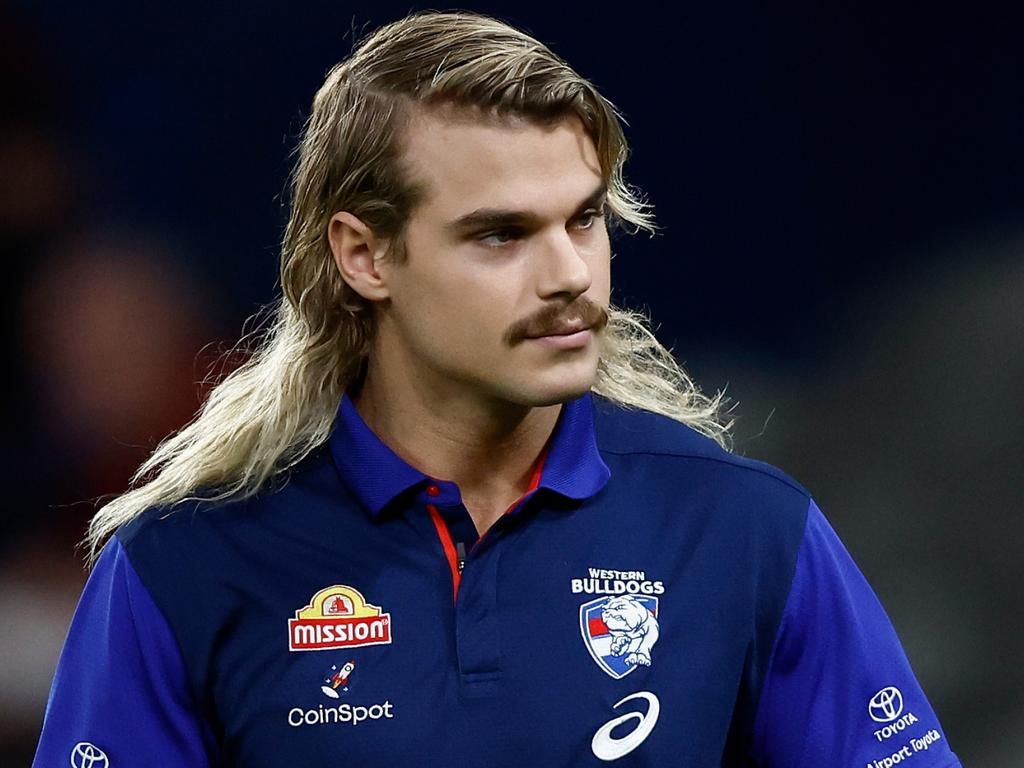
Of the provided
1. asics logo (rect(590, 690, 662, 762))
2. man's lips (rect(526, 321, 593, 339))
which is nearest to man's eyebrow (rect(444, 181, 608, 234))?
man's lips (rect(526, 321, 593, 339))

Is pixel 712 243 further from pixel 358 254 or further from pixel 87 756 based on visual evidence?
pixel 87 756

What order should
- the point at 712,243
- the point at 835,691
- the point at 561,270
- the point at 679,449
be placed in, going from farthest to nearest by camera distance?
the point at 712,243 < the point at 679,449 < the point at 835,691 < the point at 561,270

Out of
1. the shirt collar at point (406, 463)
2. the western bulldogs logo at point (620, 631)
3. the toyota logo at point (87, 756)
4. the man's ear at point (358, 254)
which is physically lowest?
the toyota logo at point (87, 756)

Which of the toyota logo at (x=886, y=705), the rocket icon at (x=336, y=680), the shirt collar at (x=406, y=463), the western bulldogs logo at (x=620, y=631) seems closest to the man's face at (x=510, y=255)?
the shirt collar at (x=406, y=463)

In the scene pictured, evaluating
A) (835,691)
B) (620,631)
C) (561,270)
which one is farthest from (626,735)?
(561,270)

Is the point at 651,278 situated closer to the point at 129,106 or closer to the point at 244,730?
the point at 129,106

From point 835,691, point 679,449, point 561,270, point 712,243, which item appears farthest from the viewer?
point 712,243

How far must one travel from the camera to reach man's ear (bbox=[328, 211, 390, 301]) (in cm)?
195

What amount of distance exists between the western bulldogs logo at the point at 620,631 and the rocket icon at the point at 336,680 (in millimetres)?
273

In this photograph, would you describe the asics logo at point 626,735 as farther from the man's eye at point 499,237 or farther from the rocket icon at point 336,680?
the man's eye at point 499,237

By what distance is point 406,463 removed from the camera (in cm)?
191

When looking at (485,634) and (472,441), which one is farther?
(472,441)

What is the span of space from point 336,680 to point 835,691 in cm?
58

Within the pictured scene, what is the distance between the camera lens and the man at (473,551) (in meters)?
1.80
